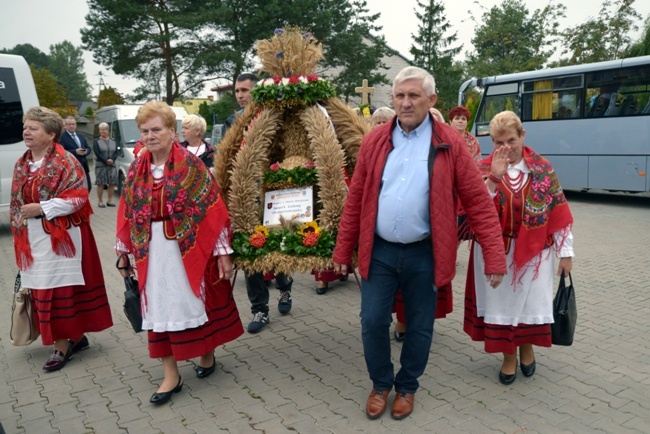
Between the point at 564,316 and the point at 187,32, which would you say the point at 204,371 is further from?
the point at 187,32

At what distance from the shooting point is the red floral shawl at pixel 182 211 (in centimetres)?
348

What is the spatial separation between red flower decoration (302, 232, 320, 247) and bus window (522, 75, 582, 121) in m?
11.8

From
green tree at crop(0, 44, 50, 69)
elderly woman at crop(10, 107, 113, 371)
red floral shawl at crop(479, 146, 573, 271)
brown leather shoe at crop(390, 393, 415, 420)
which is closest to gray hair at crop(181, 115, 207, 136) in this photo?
elderly woman at crop(10, 107, 113, 371)

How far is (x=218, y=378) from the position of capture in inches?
158

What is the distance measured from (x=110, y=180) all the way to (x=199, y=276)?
429 inches

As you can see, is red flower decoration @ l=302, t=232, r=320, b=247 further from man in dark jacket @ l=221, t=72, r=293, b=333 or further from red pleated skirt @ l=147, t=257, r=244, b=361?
man in dark jacket @ l=221, t=72, r=293, b=333

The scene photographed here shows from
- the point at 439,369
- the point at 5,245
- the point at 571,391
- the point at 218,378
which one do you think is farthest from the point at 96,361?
the point at 5,245

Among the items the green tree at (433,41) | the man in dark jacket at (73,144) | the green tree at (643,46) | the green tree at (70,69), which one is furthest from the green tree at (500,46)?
the green tree at (70,69)

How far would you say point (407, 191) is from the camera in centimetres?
306

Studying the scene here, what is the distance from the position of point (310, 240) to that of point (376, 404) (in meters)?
1.10

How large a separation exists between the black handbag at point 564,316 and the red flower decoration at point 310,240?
5.48 ft

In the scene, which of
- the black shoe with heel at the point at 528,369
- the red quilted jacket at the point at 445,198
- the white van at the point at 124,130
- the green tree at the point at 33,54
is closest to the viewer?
the red quilted jacket at the point at 445,198

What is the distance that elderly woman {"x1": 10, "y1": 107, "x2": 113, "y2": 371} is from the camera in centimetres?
410

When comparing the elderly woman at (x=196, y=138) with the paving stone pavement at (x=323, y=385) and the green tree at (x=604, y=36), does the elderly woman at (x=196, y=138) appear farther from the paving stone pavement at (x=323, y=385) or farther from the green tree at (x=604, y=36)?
the green tree at (x=604, y=36)
